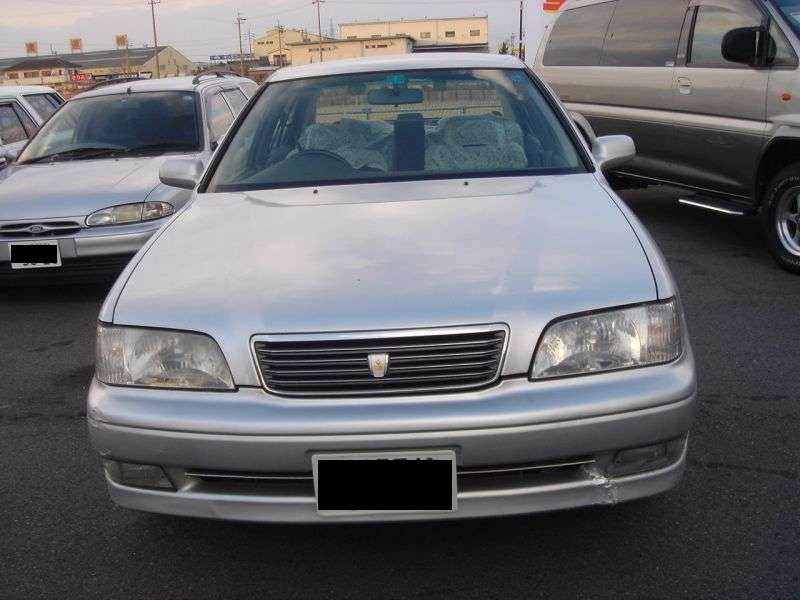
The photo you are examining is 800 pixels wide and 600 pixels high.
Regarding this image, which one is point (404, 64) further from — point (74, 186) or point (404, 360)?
point (74, 186)

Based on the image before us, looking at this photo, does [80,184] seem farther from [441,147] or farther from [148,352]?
[148,352]

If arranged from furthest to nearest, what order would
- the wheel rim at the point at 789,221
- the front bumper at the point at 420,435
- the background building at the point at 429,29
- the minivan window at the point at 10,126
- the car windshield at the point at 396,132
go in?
the background building at the point at 429,29, the minivan window at the point at 10,126, the wheel rim at the point at 789,221, the car windshield at the point at 396,132, the front bumper at the point at 420,435

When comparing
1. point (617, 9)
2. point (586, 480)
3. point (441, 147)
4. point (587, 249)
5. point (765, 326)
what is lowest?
point (765, 326)

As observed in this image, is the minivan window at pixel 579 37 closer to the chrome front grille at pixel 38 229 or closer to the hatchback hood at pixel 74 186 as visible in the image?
the hatchback hood at pixel 74 186

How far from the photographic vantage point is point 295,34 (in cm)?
11706

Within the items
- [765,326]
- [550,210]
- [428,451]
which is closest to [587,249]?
[550,210]

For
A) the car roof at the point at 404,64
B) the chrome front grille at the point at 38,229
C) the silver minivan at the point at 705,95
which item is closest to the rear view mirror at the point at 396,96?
the car roof at the point at 404,64

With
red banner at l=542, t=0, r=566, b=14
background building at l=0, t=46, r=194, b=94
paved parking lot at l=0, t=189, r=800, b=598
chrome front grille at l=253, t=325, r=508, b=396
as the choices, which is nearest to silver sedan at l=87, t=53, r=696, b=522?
chrome front grille at l=253, t=325, r=508, b=396

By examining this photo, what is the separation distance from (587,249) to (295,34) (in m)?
120

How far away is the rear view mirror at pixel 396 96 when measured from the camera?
13.2 feet

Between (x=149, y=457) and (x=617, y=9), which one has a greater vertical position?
(x=617, y=9)

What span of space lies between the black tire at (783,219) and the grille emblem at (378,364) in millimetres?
4505

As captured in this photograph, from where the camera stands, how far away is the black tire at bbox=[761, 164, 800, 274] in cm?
603

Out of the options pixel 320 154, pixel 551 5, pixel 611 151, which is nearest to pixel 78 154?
pixel 320 154
